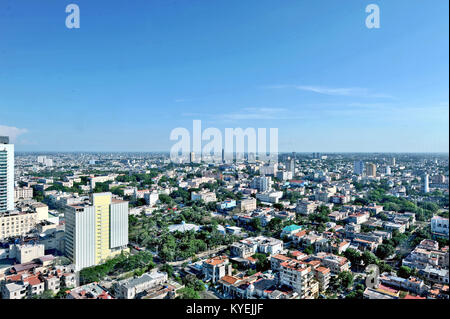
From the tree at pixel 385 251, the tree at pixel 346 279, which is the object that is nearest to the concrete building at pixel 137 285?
the tree at pixel 346 279

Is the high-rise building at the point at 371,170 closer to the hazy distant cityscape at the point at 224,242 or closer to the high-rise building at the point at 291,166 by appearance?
the hazy distant cityscape at the point at 224,242

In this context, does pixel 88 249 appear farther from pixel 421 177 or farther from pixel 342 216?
pixel 421 177

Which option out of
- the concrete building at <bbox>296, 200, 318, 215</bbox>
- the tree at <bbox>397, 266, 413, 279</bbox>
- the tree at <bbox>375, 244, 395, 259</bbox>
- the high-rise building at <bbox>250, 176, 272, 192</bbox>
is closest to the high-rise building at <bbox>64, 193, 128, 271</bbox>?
the tree at <bbox>397, 266, 413, 279</bbox>

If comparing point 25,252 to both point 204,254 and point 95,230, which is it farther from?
point 204,254

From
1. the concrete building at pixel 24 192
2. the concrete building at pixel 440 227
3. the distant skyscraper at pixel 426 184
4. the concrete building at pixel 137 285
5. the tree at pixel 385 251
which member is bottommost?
the tree at pixel 385 251

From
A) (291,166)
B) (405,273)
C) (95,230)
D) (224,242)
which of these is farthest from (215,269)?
(291,166)

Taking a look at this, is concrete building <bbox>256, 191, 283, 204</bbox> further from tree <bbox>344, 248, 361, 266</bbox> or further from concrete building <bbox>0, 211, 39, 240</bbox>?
concrete building <bbox>0, 211, 39, 240</bbox>
